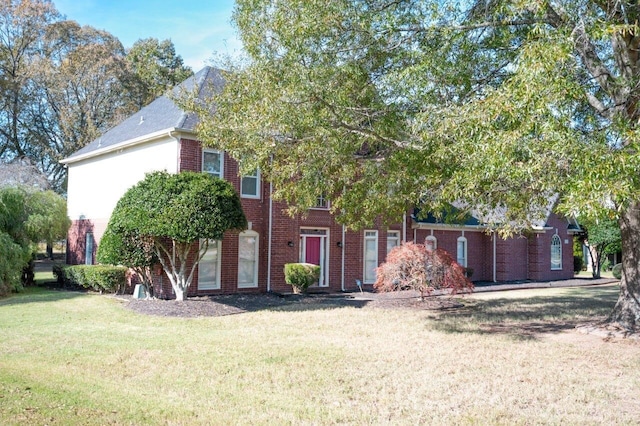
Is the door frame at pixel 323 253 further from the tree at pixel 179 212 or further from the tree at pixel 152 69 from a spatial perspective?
the tree at pixel 152 69

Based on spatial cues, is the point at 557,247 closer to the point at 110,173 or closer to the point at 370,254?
the point at 370,254

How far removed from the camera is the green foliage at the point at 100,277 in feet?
57.5

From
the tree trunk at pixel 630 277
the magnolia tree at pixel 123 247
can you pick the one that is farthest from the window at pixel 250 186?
the tree trunk at pixel 630 277

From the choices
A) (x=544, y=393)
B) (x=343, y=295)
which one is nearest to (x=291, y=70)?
(x=544, y=393)

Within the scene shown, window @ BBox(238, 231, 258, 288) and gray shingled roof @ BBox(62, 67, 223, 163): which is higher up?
gray shingled roof @ BBox(62, 67, 223, 163)

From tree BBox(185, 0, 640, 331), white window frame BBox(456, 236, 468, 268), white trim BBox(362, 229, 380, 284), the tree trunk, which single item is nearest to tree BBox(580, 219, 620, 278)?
white window frame BBox(456, 236, 468, 268)

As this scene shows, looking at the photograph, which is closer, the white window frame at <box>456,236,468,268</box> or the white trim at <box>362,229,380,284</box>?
the white trim at <box>362,229,380,284</box>

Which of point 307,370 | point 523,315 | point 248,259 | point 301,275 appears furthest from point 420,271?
point 307,370

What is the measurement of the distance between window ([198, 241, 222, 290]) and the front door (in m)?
3.55

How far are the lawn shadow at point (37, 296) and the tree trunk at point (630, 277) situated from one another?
14749 mm

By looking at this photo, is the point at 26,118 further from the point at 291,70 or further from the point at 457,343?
the point at 457,343

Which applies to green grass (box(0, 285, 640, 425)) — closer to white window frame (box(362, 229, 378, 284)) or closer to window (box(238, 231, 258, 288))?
window (box(238, 231, 258, 288))

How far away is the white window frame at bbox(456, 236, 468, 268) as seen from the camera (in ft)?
87.3

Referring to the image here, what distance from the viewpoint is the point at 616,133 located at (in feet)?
29.8
